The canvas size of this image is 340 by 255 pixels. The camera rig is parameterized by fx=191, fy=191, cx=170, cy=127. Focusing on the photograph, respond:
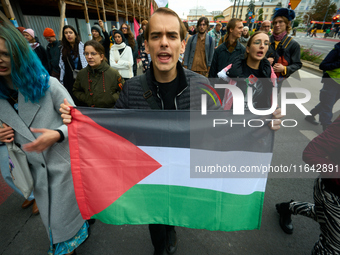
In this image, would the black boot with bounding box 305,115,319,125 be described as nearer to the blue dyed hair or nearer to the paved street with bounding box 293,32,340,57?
the blue dyed hair

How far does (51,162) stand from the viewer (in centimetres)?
160

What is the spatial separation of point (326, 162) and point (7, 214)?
3.46 metres

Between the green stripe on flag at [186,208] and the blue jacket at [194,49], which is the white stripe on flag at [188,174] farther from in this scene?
the blue jacket at [194,49]

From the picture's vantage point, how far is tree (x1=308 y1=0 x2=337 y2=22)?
54.0m

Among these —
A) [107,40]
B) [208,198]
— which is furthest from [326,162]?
[107,40]

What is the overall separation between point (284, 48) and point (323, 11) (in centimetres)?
7653

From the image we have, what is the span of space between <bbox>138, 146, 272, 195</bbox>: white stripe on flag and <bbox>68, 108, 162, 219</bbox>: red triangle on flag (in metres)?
0.06

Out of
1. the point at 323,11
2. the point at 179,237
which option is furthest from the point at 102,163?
the point at 323,11

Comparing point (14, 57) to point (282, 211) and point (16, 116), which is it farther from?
point (282, 211)

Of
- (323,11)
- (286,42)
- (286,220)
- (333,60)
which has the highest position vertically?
(323,11)

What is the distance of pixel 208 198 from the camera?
1546 mm

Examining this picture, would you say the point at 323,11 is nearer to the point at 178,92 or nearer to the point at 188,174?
the point at 178,92

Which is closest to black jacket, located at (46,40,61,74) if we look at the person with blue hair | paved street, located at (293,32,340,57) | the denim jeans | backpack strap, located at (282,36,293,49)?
the person with blue hair

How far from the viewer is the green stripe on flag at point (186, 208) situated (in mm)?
1530
